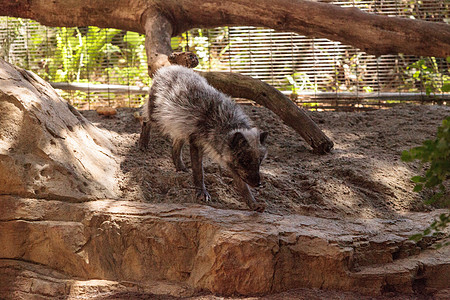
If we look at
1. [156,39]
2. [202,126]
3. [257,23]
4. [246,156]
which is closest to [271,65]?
[257,23]

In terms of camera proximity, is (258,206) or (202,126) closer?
(258,206)

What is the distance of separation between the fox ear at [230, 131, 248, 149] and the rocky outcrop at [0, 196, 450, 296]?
2.12 feet

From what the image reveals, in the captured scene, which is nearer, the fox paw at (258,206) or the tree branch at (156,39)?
the fox paw at (258,206)

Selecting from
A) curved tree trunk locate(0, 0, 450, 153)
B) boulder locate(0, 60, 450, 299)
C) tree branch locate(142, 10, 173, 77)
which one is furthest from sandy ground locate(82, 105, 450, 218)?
tree branch locate(142, 10, 173, 77)

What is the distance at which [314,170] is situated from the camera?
212 inches

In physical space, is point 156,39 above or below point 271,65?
above

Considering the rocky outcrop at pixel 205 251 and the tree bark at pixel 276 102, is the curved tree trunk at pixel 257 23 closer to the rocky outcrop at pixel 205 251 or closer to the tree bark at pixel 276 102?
the tree bark at pixel 276 102

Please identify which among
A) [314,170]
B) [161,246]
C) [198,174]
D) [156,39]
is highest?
[156,39]

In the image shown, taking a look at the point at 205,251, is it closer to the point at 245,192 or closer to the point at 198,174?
the point at 245,192

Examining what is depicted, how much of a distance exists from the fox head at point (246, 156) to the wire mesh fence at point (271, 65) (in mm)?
3673

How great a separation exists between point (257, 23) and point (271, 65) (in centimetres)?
177

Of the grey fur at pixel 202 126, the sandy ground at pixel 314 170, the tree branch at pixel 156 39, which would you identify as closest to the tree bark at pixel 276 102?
the sandy ground at pixel 314 170

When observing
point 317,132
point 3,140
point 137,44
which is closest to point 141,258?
point 3,140

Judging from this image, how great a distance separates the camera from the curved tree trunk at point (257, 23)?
6.02 meters
